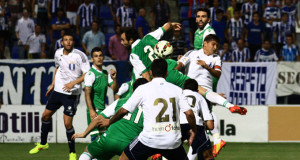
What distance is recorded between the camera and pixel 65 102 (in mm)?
12648

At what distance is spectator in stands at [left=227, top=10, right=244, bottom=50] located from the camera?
20.1 meters

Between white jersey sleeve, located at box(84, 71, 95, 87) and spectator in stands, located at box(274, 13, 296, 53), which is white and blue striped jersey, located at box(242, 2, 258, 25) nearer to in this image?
spectator in stands, located at box(274, 13, 296, 53)

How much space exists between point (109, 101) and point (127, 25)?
350 cm

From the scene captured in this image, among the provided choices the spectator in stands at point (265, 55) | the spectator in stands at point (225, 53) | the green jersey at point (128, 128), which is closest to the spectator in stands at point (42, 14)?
the spectator in stands at point (225, 53)

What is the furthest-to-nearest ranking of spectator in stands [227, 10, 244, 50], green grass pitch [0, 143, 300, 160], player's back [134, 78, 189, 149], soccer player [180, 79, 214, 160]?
1. spectator in stands [227, 10, 244, 50]
2. green grass pitch [0, 143, 300, 160]
3. soccer player [180, 79, 214, 160]
4. player's back [134, 78, 189, 149]

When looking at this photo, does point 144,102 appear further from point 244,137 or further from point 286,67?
point 286,67

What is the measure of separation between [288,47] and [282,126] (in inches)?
159

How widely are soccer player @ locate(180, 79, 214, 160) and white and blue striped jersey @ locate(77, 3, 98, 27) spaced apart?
36.9 ft

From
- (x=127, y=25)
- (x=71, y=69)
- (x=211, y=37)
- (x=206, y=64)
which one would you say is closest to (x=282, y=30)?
(x=127, y=25)

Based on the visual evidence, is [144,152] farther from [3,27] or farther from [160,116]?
[3,27]

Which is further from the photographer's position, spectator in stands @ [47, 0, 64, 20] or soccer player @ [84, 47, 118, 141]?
spectator in stands @ [47, 0, 64, 20]

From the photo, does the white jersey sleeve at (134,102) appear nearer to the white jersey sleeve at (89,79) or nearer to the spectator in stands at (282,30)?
the white jersey sleeve at (89,79)

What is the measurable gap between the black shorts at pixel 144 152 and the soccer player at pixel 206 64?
109 inches

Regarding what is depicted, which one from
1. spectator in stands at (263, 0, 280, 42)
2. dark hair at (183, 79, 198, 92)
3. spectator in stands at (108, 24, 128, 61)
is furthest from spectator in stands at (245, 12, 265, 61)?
dark hair at (183, 79, 198, 92)
